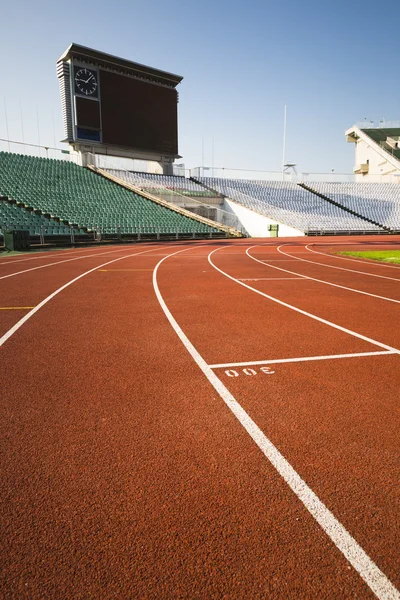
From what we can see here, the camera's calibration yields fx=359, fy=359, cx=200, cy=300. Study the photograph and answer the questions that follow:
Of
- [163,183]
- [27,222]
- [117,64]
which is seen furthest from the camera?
[163,183]

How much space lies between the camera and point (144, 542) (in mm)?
1825

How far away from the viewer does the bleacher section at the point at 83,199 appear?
86.7 feet

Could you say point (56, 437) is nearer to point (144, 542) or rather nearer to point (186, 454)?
point (186, 454)

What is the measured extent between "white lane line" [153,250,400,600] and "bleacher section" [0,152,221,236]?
80.1 ft

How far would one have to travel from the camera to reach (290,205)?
43500 millimetres

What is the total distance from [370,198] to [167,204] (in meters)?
30.2

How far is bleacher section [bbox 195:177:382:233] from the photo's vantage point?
3881 centimetres

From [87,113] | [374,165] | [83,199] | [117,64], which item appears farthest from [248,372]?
[374,165]

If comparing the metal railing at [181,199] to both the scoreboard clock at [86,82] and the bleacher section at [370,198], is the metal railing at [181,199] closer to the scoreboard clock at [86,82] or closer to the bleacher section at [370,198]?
the scoreboard clock at [86,82]

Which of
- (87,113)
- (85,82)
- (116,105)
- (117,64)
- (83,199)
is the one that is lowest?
(83,199)

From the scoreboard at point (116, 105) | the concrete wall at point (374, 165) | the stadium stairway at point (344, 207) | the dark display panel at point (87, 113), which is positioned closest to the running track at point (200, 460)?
the dark display panel at point (87, 113)

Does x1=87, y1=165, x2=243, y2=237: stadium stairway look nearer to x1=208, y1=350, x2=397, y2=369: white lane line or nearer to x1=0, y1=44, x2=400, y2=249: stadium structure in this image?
x1=0, y1=44, x2=400, y2=249: stadium structure

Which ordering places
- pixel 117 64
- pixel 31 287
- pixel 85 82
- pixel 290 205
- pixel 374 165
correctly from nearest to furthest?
pixel 31 287 → pixel 85 82 → pixel 117 64 → pixel 290 205 → pixel 374 165

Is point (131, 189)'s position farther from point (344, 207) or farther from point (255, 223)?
point (344, 207)
